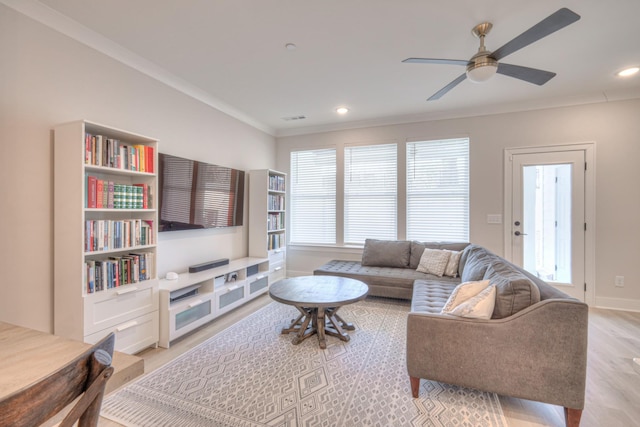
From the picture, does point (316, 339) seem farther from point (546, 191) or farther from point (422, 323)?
point (546, 191)

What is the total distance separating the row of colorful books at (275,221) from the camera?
4.25m

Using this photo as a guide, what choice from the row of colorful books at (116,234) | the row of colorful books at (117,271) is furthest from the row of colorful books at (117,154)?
the row of colorful books at (117,271)

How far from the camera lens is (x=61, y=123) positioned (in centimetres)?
206

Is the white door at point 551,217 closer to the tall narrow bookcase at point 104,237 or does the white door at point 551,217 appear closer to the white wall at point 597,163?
the white wall at point 597,163

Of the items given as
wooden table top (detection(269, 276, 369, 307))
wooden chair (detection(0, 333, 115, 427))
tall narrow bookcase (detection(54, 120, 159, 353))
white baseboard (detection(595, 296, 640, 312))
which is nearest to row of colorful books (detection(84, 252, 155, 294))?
tall narrow bookcase (detection(54, 120, 159, 353))

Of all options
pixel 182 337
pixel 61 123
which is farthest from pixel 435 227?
pixel 61 123

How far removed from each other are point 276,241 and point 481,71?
10.9 ft

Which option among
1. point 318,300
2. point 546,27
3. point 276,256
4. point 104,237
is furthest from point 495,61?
point 276,256

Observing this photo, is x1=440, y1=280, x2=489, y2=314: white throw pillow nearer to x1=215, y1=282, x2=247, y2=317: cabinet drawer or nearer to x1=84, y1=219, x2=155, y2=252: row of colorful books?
x1=215, y1=282, x2=247, y2=317: cabinet drawer

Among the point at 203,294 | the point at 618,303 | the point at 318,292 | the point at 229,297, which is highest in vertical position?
the point at 318,292

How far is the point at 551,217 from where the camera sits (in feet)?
12.1

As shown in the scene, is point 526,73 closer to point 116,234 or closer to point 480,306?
point 480,306

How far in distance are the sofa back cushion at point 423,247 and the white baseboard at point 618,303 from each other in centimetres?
170

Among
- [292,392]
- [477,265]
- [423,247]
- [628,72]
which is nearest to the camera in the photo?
[292,392]
